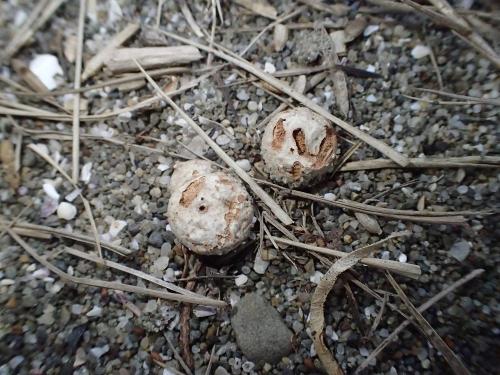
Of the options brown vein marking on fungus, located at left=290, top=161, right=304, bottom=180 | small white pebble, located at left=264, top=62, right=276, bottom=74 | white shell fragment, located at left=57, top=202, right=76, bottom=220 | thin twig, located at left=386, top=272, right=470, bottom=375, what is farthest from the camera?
small white pebble, located at left=264, top=62, right=276, bottom=74

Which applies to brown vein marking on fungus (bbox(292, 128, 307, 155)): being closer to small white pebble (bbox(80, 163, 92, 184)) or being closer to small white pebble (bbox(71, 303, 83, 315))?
small white pebble (bbox(80, 163, 92, 184))

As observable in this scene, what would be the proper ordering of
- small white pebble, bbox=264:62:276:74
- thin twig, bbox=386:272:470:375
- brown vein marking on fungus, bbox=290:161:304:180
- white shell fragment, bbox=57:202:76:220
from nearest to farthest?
thin twig, bbox=386:272:470:375, brown vein marking on fungus, bbox=290:161:304:180, white shell fragment, bbox=57:202:76:220, small white pebble, bbox=264:62:276:74

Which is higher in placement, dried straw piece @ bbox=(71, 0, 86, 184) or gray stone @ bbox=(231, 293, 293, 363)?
dried straw piece @ bbox=(71, 0, 86, 184)

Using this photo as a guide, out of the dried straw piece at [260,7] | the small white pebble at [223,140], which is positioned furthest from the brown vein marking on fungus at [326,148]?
the dried straw piece at [260,7]

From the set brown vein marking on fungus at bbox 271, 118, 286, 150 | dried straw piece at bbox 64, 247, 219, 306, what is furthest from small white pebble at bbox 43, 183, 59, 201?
brown vein marking on fungus at bbox 271, 118, 286, 150

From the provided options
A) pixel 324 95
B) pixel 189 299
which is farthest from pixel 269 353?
pixel 324 95

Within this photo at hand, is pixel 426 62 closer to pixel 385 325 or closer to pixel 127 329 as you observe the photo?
pixel 385 325

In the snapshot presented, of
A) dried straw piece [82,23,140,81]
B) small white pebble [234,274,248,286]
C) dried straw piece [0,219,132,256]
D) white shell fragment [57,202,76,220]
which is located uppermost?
dried straw piece [82,23,140,81]

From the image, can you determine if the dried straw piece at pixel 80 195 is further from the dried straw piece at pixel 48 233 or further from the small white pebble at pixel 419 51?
the small white pebble at pixel 419 51
